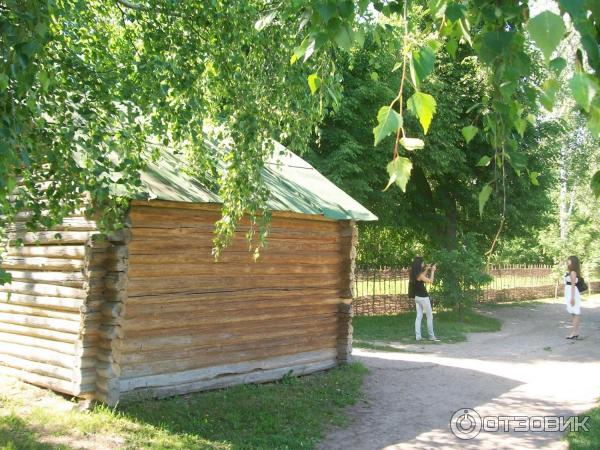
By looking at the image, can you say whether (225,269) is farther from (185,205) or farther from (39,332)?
(39,332)

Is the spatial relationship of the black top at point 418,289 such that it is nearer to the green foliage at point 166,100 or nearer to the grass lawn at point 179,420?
the grass lawn at point 179,420

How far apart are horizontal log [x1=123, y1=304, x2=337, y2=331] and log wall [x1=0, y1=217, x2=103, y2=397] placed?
1.82 ft

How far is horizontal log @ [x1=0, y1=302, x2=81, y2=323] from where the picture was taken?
7414 millimetres

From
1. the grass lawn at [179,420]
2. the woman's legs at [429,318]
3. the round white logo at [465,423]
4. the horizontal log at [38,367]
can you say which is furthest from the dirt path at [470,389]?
the horizontal log at [38,367]

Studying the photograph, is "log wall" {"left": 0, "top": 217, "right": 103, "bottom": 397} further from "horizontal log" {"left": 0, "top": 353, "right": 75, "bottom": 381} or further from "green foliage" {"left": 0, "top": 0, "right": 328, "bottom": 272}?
"green foliage" {"left": 0, "top": 0, "right": 328, "bottom": 272}

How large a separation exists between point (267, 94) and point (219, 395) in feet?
14.0

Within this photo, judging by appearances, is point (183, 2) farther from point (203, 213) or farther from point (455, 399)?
point (455, 399)

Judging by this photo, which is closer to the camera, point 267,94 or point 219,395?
point 267,94

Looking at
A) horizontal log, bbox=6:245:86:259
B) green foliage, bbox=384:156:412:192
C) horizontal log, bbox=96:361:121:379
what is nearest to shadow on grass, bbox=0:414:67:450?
horizontal log, bbox=96:361:121:379

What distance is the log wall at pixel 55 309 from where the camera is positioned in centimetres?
713

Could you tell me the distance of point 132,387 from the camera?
7293mm

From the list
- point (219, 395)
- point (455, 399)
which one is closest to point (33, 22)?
point (219, 395)

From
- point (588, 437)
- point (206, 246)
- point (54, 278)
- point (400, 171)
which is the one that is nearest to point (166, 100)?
point (206, 246)

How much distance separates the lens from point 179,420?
7.02 m
